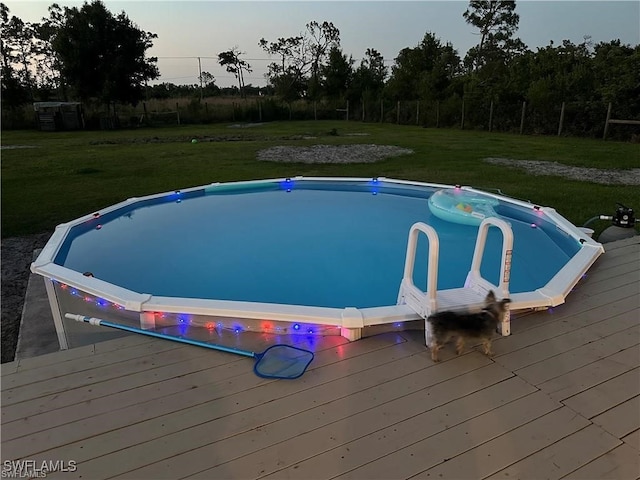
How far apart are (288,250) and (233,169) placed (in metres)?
4.78

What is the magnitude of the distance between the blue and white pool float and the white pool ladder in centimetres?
308

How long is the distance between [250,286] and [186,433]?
2.63 meters

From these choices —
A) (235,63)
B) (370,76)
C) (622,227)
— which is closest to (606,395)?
(622,227)

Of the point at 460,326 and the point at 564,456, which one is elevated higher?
the point at 460,326

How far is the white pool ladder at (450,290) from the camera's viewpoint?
2.24 metres

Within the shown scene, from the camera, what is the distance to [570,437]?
172 centimetres

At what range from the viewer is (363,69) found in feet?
91.5

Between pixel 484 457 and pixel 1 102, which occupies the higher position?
pixel 1 102

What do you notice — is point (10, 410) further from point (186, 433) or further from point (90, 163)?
point (90, 163)

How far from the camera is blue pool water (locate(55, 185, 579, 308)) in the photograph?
170 inches

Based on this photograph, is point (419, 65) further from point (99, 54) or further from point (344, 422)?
point (344, 422)

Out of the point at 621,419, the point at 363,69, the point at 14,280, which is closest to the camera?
the point at 621,419

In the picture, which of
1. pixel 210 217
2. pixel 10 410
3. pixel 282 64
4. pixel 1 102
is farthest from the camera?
pixel 282 64

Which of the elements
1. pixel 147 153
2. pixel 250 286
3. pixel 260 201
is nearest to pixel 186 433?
pixel 250 286
